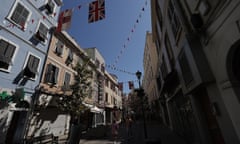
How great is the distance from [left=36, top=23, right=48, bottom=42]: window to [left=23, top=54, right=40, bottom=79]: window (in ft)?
5.83

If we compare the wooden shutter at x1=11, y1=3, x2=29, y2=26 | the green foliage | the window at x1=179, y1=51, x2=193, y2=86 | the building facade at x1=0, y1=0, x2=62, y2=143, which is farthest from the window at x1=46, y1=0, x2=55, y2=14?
the window at x1=179, y1=51, x2=193, y2=86

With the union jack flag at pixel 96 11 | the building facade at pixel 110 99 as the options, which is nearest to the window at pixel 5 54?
the union jack flag at pixel 96 11

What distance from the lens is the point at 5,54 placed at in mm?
7652

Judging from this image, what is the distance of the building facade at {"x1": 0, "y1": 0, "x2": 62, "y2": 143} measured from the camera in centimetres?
754

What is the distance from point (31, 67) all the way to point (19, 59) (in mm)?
933

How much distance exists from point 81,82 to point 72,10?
602cm

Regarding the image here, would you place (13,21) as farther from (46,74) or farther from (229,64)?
(229,64)

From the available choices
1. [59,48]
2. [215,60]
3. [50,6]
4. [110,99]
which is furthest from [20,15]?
[110,99]

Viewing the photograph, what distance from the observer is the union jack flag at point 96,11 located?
7.62 m

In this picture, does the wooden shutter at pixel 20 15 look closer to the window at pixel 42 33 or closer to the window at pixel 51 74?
the window at pixel 42 33

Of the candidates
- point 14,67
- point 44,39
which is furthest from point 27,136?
point 44,39

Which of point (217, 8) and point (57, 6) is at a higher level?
point (57, 6)

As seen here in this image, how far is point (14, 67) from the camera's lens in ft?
26.8

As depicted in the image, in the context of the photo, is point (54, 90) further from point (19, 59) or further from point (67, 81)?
point (19, 59)
